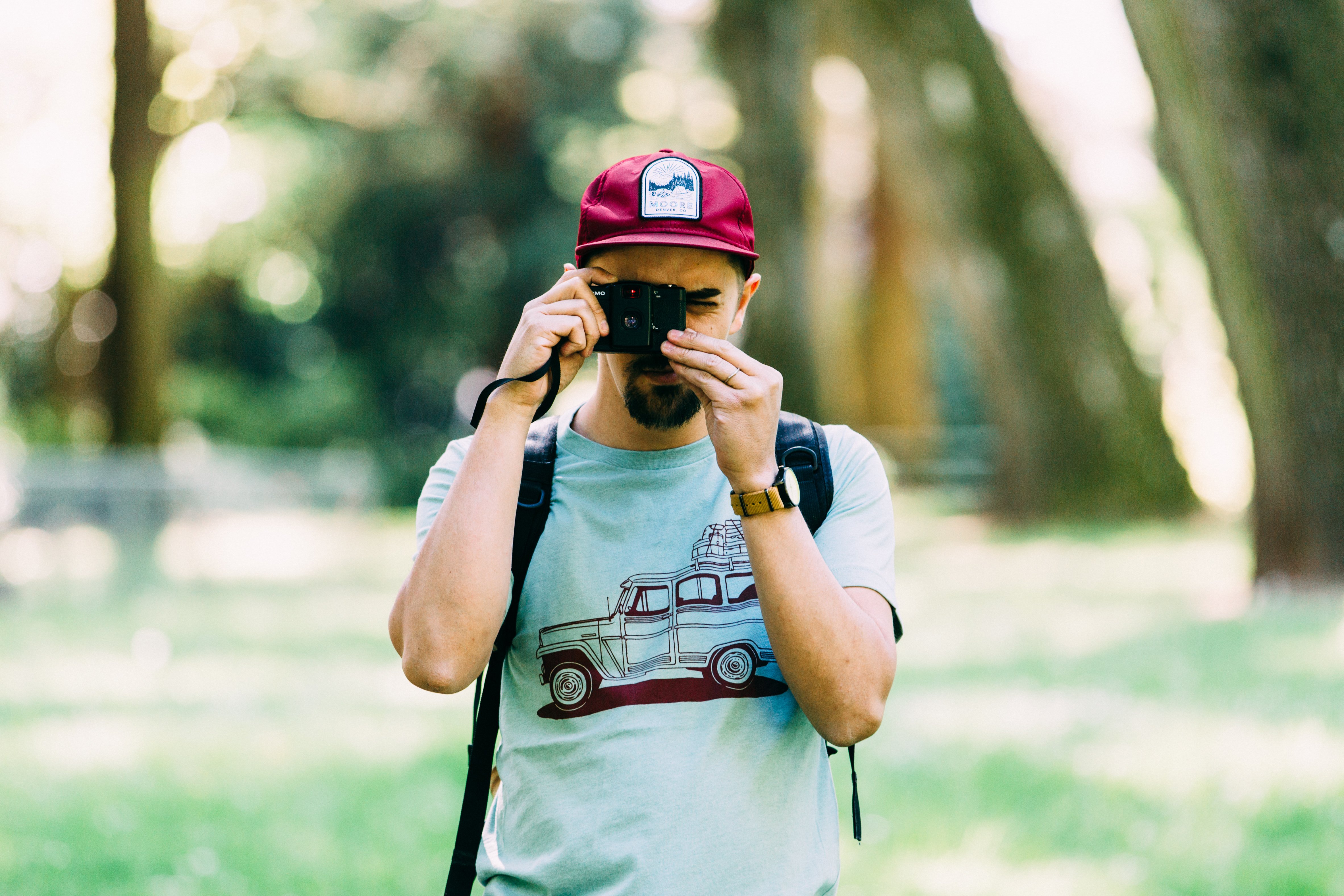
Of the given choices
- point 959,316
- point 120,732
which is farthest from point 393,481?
point 120,732

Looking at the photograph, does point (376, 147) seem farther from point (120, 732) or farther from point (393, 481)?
point (120, 732)

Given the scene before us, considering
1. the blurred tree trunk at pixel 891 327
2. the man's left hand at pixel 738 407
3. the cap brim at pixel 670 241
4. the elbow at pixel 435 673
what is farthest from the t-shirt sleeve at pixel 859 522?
the blurred tree trunk at pixel 891 327

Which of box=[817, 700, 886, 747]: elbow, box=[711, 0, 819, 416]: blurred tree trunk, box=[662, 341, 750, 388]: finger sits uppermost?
box=[711, 0, 819, 416]: blurred tree trunk

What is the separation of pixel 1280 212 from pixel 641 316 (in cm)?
746

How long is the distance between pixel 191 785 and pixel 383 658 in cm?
286

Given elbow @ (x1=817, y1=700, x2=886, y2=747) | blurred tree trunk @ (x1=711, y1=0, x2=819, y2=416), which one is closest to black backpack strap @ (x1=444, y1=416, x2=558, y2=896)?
elbow @ (x1=817, y1=700, x2=886, y2=747)

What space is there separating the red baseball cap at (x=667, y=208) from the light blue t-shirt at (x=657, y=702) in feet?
1.32

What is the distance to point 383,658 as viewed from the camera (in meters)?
8.41

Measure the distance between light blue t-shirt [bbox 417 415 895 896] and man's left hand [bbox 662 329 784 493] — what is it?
0.73ft

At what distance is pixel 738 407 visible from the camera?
2.34 metres

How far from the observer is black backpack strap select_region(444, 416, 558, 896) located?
2.52 meters

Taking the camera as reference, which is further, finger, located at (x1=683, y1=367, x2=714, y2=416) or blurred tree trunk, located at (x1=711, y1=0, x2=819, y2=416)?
blurred tree trunk, located at (x1=711, y1=0, x2=819, y2=416)

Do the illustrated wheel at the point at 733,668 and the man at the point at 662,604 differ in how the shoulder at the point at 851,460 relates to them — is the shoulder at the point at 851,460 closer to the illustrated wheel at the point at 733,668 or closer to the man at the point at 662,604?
the man at the point at 662,604

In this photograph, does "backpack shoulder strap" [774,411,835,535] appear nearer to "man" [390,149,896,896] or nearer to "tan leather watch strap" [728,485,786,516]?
"man" [390,149,896,896]
